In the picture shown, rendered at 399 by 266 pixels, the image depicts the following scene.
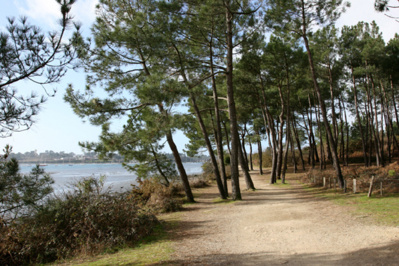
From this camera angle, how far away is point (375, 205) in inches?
307

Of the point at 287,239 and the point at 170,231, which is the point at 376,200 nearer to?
the point at 287,239

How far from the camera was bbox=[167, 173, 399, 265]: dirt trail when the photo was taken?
411 centimetres

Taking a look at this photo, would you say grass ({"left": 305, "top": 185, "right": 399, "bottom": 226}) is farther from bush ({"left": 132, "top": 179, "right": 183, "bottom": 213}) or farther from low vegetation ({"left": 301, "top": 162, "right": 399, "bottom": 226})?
bush ({"left": 132, "top": 179, "right": 183, "bottom": 213})

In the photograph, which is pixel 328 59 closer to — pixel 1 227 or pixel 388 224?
pixel 388 224

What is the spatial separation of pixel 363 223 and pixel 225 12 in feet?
27.3

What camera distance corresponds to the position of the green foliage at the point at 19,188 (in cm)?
462

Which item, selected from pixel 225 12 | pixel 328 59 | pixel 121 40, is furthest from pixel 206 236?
pixel 328 59

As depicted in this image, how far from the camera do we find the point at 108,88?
1064 centimetres

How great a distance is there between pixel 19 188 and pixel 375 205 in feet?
28.1

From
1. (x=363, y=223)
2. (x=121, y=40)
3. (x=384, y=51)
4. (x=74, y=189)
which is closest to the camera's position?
(x=363, y=223)

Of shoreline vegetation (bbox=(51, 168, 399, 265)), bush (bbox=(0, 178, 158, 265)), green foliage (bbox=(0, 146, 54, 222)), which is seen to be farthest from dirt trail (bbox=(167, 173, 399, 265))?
green foliage (bbox=(0, 146, 54, 222))

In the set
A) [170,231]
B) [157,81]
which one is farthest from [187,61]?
[170,231]

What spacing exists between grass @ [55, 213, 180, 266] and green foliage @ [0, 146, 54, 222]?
1293 mm

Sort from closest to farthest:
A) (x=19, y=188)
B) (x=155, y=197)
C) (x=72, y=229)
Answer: (x=19, y=188) < (x=72, y=229) < (x=155, y=197)
